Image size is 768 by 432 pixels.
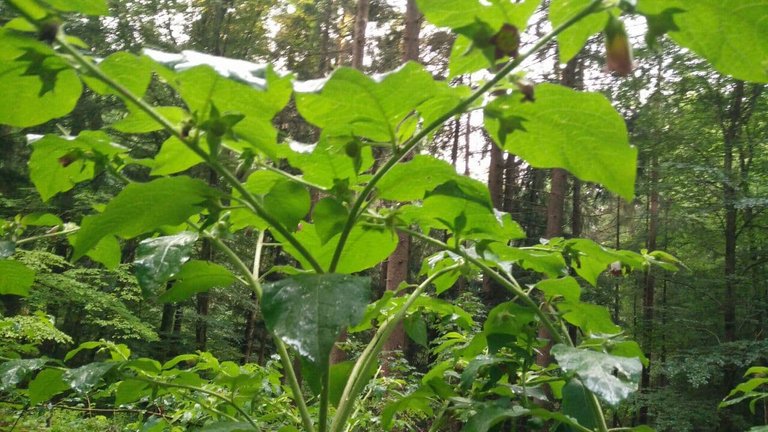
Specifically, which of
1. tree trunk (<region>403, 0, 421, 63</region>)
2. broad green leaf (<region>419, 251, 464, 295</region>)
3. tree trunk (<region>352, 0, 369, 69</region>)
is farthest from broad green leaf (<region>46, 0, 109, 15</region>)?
tree trunk (<region>352, 0, 369, 69</region>)

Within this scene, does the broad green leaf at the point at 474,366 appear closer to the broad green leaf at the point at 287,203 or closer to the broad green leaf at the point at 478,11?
the broad green leaf at the point at 287,203

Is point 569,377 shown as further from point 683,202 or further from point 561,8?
point 683,202

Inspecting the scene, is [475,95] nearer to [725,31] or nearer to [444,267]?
[725,31]

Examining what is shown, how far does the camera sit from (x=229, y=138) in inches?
25.0

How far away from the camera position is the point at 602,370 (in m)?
0.73

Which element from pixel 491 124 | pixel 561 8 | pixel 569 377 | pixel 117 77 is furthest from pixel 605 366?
pixel 117 77

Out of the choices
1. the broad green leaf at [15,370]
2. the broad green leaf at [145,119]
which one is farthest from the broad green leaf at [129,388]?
the broad green leaf at [145,119]

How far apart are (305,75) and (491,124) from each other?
12.4 meters

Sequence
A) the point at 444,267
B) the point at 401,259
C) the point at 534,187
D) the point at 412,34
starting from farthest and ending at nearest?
the point at 534,187
the point at 412,34
the point at 401,259
the point at 444,267

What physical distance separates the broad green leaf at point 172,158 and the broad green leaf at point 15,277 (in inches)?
18.2

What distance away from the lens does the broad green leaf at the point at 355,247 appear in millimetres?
869

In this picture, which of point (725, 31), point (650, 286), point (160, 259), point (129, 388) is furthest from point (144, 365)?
point (650, 286)

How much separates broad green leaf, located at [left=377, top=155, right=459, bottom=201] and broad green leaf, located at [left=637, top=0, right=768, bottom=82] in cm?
30

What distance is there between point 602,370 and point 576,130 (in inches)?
13.3
